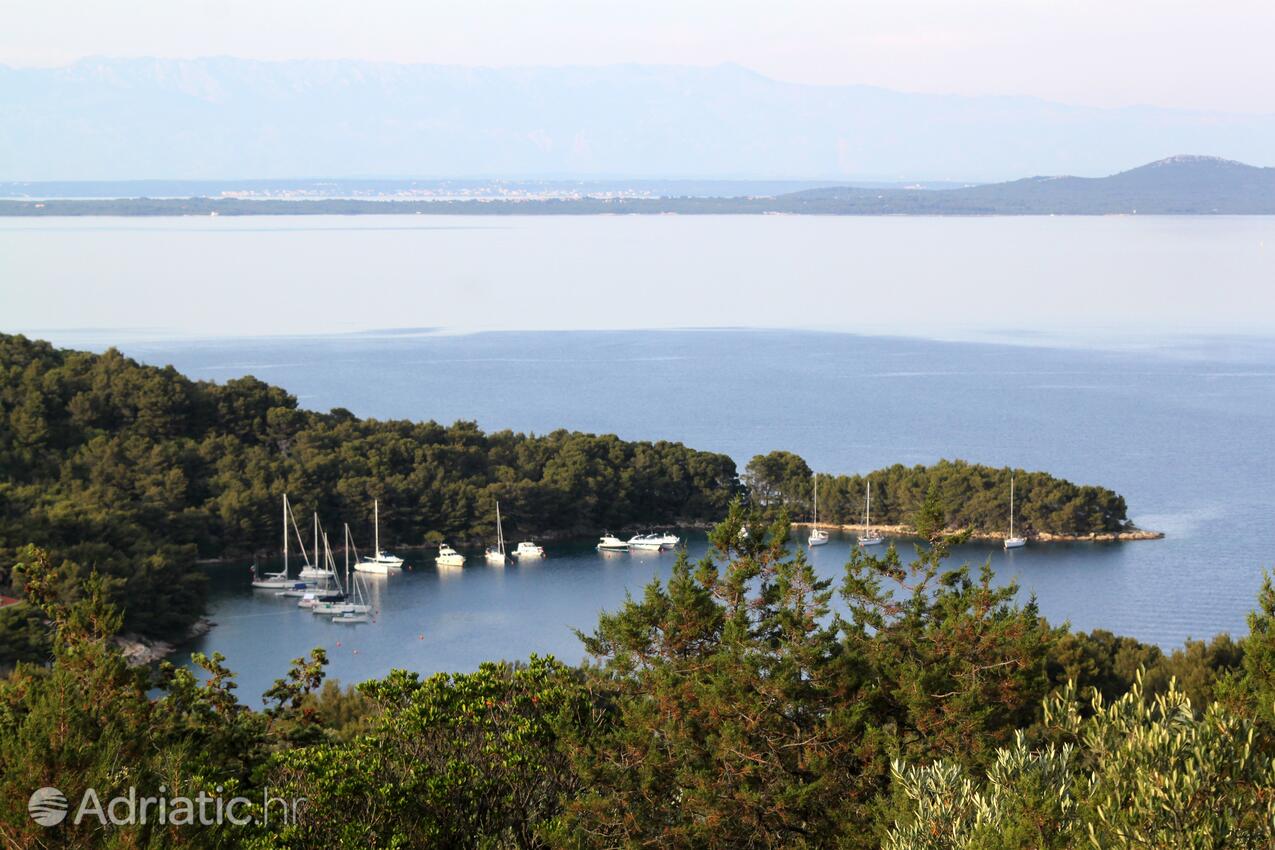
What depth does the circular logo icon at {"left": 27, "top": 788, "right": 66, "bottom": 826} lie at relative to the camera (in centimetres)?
465

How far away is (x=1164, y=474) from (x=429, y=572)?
16780 mm

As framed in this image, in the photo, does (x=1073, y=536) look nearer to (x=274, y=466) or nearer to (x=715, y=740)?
(x=274, y=466)

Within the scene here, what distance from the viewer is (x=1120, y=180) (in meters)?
137

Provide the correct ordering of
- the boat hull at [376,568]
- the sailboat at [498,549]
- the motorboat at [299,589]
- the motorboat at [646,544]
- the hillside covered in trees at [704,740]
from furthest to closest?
the motorboat at [646,544] < the sailboat at [498,549] < the boat hull at [376,568] < the motorboat at [299,589] < the hillside covered in trees at [704,740]

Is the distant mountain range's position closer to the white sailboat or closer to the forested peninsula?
the white sailboat

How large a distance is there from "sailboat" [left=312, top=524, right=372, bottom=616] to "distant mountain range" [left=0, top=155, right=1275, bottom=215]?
346 feet

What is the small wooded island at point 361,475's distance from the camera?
2544 cm

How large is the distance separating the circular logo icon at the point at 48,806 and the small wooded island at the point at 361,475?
18.8 metres

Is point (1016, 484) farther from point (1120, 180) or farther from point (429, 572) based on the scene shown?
point (1120, 180)

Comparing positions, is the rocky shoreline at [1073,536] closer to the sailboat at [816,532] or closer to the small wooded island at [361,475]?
the small wooded island at [361,475]

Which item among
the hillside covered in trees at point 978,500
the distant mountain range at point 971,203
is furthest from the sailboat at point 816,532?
the distant mountain range at point 971,203

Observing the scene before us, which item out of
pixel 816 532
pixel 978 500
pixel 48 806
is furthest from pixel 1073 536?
pixel 48 806

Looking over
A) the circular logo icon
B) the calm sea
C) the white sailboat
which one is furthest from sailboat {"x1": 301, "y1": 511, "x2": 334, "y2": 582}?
the circular logo icon

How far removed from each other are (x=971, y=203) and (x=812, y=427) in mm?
101277
